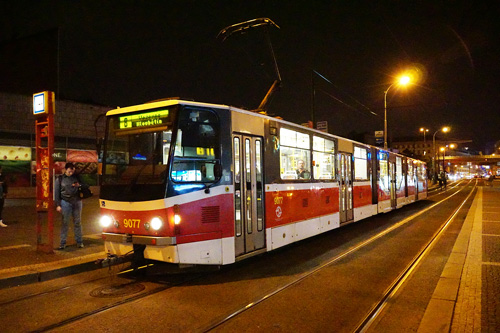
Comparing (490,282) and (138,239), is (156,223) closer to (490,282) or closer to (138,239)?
(138,239)

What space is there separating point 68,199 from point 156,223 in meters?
3.70

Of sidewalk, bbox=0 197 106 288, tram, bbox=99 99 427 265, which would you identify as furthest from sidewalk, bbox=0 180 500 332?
tram, bbox=99 99 427 265

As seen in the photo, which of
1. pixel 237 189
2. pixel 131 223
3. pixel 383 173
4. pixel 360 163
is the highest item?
pixel 360 163

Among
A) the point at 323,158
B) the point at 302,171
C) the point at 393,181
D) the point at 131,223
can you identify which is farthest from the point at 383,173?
the point at 131,223

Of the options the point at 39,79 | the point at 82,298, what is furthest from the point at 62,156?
the point at 82,298

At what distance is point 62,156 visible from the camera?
76.3 ft

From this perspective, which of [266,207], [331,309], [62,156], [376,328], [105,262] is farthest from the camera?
[62,156]

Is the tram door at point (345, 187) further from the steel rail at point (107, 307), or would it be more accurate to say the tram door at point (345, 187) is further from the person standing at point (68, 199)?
the person standing at point (68, 199)

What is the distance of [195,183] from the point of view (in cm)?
648

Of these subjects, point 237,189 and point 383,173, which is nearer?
point 237,189

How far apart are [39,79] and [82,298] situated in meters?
24.4

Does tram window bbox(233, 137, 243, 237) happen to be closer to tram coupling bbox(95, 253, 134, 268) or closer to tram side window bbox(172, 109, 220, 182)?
tram side window bbox(172, 109, 220, 182)

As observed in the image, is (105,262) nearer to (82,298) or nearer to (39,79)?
(82,298)

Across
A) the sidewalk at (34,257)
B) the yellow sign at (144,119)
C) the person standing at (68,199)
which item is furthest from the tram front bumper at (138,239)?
the person standing at (68,199)
